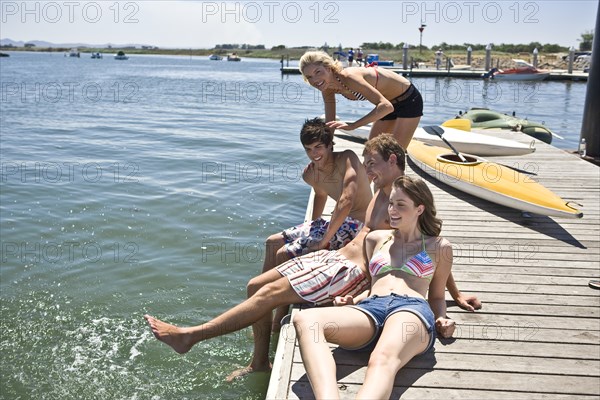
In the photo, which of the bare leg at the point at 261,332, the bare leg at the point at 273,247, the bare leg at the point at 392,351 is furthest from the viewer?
the bare leg at the point at 273,247

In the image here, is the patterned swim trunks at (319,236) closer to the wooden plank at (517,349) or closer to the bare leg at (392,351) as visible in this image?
the wooden plank at (517,349)

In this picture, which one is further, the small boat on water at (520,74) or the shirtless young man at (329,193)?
the small boat on water at (520,74)

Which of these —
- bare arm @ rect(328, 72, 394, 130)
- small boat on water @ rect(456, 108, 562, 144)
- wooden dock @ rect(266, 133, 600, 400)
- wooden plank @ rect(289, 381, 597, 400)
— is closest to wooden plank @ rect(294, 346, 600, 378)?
wooden dock @ rect(266, 133, 600, 400)

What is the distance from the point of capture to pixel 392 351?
10.5 ft

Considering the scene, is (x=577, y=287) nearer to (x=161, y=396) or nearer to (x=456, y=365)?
(x=456, y=365)

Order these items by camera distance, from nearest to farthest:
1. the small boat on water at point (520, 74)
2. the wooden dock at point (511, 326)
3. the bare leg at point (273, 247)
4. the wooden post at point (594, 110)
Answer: the wooden dock at point (511, 326) → the bare leg at point (273, 247) → the wooden post at point (594, 110) → the small boat on water at point (520, 74)

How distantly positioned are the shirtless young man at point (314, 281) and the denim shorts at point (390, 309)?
47 centimetres

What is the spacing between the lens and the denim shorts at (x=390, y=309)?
11.4 ft

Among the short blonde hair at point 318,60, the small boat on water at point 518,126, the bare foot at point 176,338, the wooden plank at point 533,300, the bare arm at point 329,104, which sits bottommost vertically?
the bare foot at point 176,338

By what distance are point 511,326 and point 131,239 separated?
21.2ft

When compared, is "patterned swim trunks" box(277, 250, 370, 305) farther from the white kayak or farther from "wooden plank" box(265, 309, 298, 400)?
the white kayak

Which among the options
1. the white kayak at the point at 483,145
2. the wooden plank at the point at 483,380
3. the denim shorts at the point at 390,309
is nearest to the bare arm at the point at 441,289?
the denim shorts at the point at 390,309

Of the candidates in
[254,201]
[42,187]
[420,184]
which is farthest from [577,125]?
[420,184]

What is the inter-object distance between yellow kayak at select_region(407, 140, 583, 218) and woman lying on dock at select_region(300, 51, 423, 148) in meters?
1.92
